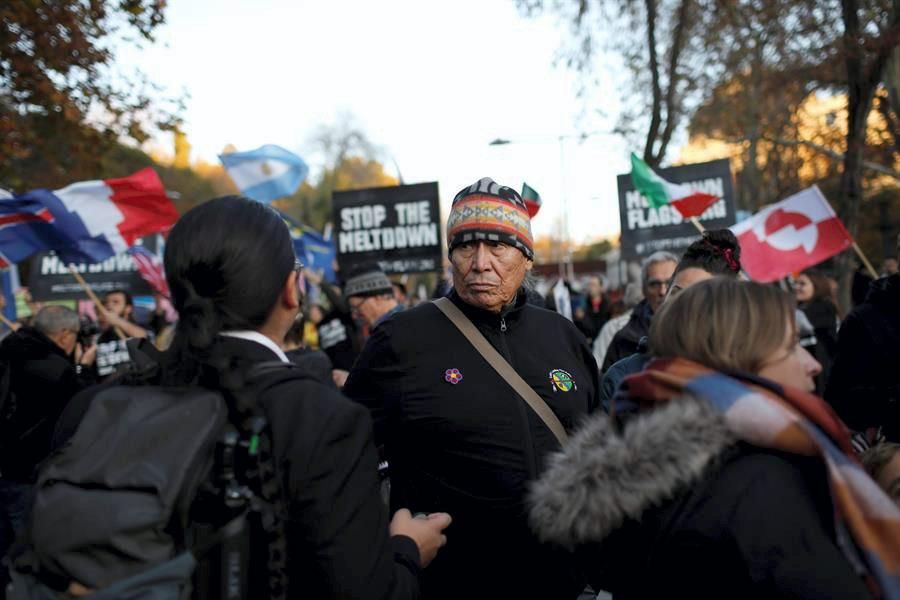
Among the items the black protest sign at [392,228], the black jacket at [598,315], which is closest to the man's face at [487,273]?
the black protest sign at [392,228]

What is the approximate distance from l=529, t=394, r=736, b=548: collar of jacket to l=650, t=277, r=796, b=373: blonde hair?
0.16 m

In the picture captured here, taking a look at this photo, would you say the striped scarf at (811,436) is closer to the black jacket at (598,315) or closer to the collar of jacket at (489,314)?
the collar of jacket at (489,314)

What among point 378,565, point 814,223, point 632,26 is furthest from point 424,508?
point 632,26

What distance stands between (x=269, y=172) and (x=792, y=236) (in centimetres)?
625

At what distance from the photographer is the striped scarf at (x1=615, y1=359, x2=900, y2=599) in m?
1.66

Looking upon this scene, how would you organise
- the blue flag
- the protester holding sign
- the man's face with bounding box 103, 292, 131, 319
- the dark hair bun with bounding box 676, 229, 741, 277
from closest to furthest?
the dark hair bun with bounding box 676, 229, 741, 277 → the protester holding sign → the man's face with bounding box 103, 292, 131, 319 → the blue flag

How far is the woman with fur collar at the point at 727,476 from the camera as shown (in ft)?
5.62

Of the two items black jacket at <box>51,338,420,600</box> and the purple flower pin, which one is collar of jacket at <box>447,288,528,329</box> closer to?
the purple flower pin

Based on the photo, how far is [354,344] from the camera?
782 cm

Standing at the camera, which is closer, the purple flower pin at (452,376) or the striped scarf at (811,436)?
the striped scarf at (811,436)

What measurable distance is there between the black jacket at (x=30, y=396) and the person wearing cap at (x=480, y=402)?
10.0 ft

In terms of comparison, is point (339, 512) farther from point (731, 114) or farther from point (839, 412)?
point (731, 114)

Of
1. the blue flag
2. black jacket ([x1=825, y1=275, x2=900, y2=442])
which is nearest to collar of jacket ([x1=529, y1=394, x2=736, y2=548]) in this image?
black jacket ([x1=825, y1=275, x2=900, y2=442])

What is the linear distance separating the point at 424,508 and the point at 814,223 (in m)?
6.48
